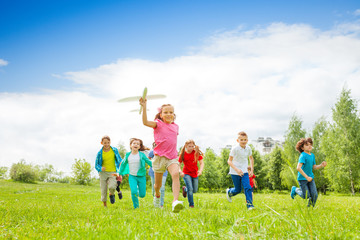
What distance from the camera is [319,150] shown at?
42750 millimetres

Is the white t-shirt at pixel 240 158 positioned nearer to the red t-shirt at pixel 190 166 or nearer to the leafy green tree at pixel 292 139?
the red t-shirt at pixel 190 166

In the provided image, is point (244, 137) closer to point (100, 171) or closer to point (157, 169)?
point (157, 169)

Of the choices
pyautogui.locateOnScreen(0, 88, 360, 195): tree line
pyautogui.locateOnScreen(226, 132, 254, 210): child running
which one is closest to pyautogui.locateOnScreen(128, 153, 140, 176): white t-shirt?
pyautogui.locateOnScreen(226, 132, 254, 210): child running

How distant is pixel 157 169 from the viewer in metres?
6.33

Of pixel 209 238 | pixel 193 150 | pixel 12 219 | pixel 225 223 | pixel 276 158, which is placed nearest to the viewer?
pixel 209 238

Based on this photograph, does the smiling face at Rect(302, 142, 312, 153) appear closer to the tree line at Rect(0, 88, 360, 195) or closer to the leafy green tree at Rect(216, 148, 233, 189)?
the tree line at Rect(0, 88, 360, 195)

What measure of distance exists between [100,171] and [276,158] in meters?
49.1

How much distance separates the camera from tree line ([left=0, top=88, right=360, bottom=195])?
108ft

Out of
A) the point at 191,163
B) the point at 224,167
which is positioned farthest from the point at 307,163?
the point at 224,167

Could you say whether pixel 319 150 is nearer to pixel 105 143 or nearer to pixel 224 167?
pixel 224 167

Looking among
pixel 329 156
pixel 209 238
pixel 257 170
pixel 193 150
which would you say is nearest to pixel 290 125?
pixel 329 156

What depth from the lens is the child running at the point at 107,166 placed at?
9.31 metres

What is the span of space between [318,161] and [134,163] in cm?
3888

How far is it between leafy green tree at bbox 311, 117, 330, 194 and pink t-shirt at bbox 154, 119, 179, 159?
40298 millimetres
